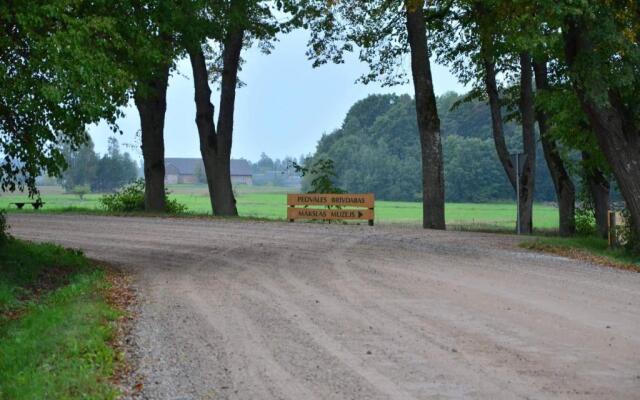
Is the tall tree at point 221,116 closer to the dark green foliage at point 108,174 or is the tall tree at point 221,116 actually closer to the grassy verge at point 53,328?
the grassy verge at point 53,328

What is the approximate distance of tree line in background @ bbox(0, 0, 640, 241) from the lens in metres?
14.5

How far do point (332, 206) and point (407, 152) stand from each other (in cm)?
6740

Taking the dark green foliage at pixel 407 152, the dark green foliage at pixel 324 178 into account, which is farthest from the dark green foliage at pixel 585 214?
the dark green foliage at pixel 407 152

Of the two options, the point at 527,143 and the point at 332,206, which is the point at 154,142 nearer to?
the point at 332,206

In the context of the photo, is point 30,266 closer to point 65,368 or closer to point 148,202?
point 65,368

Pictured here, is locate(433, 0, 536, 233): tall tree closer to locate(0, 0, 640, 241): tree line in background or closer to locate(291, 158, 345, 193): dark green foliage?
locate(0, 0, 640, 241): tree line in background

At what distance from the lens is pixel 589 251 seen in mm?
20141

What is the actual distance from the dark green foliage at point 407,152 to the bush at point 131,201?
32253 millimetres

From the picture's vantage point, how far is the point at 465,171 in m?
79.4

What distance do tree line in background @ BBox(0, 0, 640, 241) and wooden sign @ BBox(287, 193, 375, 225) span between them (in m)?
2.09

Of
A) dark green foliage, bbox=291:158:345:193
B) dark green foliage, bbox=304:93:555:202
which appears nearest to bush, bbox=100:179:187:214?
dark green foliage, bbox=291:158:345:193

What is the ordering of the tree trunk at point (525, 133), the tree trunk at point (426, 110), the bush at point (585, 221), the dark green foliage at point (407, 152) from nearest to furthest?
the tree trunk at point (426, 110), the tree trunk at point (525, 133), the bush at point (585, 221), the dark green foliage at point (407, 152)

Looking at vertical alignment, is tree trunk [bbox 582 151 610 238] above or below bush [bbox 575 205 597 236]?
above

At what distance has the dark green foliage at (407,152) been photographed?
78500 millimetres
